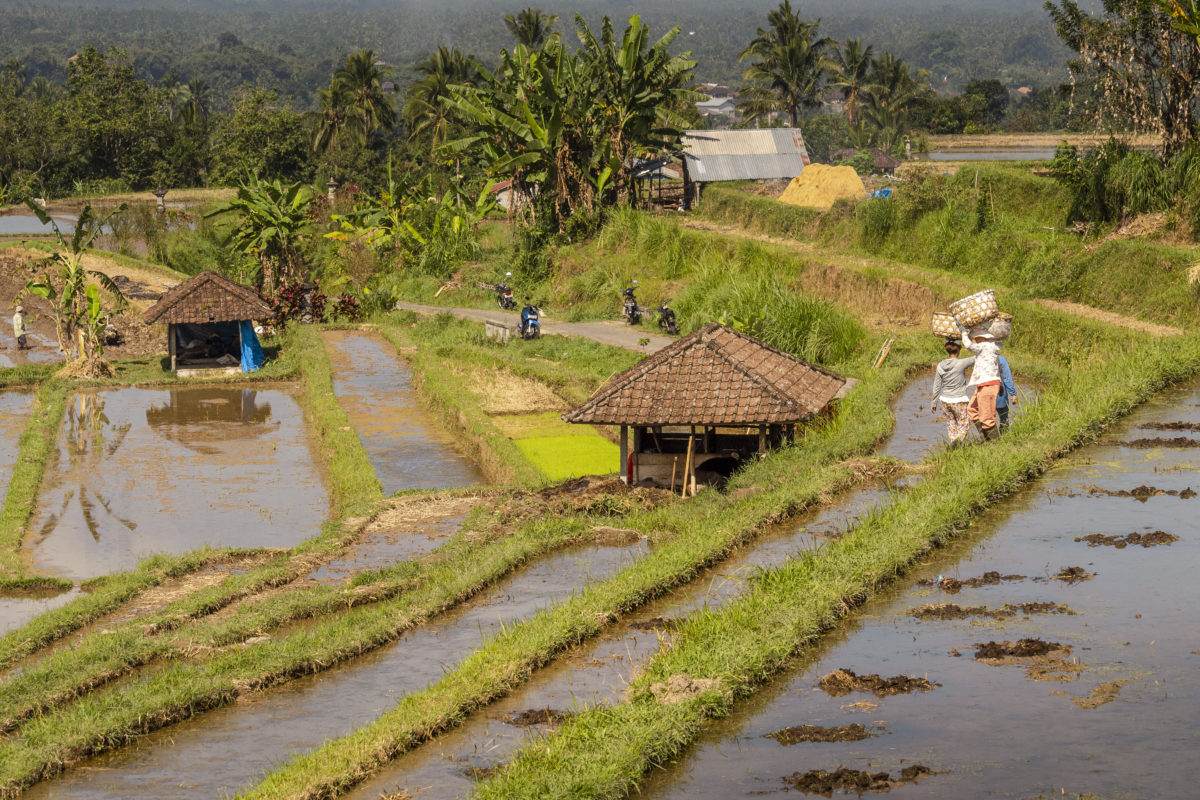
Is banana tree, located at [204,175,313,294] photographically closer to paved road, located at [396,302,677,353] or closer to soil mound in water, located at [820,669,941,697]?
paved road, located at [396,302,677,353]

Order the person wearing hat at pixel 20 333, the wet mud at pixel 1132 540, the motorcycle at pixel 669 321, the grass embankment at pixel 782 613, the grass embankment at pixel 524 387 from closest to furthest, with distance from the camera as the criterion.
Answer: the grass embankment at pixel 782 613
the wet mud at pixel 1132 540
the grass embankment at pixel 524 387
the motorcycle at pixel 669 321
the person wearing hat at pixel 20 333

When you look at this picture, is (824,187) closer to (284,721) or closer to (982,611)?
(982,611)

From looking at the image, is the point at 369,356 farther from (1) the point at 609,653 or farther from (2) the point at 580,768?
(2) the point at 580,768

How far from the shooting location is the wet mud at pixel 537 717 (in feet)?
28.9

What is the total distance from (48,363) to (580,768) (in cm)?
2341

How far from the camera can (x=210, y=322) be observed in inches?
1024

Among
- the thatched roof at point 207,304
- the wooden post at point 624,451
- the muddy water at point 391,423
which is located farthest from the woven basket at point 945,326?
the thatched roof at point 207,304

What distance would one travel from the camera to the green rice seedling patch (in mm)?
17700

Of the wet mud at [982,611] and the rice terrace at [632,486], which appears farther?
the wet mud at [982,611]

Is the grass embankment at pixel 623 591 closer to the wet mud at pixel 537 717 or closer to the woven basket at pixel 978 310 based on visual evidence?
the wet mud at pixel 537 717

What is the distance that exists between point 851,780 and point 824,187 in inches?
1152

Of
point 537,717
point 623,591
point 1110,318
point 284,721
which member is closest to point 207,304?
point 1110,318

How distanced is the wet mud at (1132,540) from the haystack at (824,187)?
23.5 metres

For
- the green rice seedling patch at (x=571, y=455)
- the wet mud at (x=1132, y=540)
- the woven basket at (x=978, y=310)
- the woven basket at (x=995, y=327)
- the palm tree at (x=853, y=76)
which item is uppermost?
the palm tree at (x=853, y=76)
